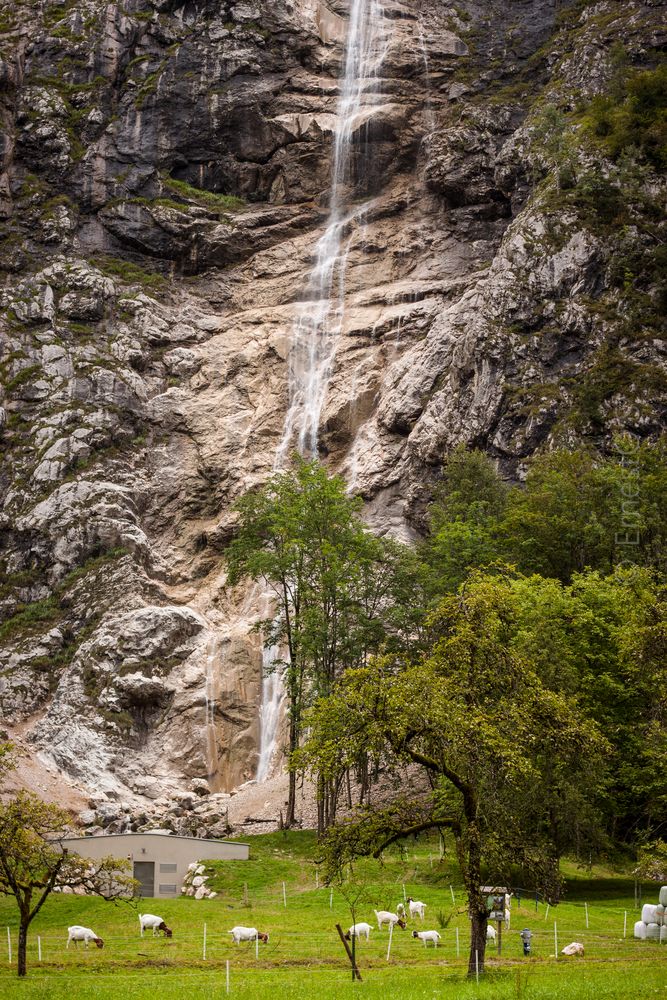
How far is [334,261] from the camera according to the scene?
3511 inches

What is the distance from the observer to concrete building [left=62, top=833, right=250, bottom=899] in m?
42.0

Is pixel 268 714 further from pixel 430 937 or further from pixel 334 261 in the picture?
pixel 334 261

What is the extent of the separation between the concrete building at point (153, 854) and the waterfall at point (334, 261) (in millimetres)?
35551

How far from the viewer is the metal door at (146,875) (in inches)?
1649

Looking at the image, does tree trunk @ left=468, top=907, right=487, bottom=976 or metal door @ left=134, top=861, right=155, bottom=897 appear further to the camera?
metal door @ left=134, top=861, right=155, bottom=897

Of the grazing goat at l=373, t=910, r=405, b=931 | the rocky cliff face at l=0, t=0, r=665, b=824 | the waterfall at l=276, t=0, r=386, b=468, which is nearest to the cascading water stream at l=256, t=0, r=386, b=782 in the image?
the waterfall at l=276, t=0, r=386, b=468

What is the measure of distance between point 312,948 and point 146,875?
14.6 metres

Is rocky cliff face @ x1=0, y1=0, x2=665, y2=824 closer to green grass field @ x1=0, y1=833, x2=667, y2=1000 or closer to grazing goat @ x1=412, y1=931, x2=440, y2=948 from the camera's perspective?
green grass field @ x1=0, y1=833, x2=667, y2=1000

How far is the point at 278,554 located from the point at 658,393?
1034 inches

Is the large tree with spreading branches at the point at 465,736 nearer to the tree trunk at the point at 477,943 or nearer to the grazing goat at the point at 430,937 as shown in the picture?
the tree trunk at the point at 477,943

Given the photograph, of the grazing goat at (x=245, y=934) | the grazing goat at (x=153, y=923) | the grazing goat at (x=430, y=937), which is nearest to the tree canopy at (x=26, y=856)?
the grazing goat at (x=245, y=934)

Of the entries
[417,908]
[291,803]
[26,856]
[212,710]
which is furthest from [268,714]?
[26,856]

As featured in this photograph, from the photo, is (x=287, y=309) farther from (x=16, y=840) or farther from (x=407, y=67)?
(x=16, y=840)

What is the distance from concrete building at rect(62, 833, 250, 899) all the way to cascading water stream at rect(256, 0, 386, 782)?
16.9 metres
